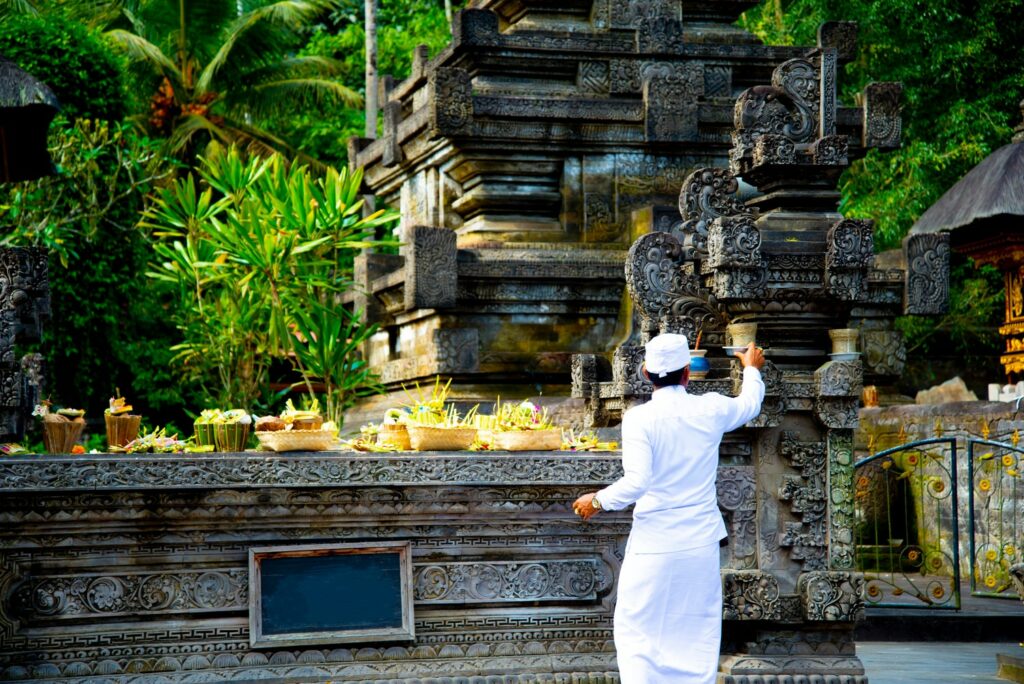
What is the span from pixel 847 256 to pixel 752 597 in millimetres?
1956

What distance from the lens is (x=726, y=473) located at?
24.6 ft

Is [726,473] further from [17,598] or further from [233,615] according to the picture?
[17,598]

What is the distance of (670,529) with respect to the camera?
20.7ft

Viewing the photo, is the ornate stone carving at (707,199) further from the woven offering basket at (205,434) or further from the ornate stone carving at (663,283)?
the woven offering basket at (205,434)

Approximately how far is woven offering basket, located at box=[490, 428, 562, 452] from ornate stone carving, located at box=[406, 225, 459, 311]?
354 cm

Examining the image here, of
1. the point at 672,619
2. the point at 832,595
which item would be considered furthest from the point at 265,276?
the point at 672,619

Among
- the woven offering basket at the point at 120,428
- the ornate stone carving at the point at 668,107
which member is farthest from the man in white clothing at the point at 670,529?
the ornate stone carving at the point at 668,107

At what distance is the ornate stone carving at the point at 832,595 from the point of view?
24.0ft

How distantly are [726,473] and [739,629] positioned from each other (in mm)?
872

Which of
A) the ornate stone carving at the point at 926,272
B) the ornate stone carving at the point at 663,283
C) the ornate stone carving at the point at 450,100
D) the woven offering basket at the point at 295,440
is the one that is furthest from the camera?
the ornate stone carving at the point at 450,100

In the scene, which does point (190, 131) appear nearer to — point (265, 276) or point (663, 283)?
point (265, 276)

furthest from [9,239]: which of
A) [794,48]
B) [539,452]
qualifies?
[539,452]

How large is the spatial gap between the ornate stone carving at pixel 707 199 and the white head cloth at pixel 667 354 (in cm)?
166

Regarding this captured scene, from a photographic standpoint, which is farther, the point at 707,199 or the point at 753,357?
the point at 707,199
